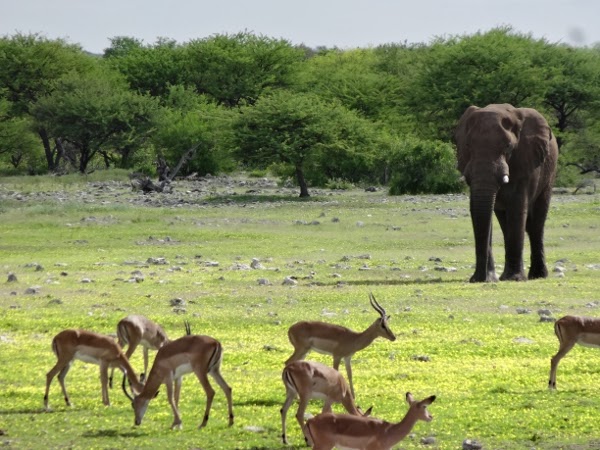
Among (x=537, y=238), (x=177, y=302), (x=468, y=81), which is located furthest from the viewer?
(x=468, y=81)

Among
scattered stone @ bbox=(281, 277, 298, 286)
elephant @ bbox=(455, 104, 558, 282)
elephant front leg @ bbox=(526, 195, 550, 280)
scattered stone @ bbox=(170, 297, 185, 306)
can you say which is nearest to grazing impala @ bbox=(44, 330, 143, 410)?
scattered stone @ bbox=(170, 297, 185, 306)

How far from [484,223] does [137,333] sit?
13035 millimetres

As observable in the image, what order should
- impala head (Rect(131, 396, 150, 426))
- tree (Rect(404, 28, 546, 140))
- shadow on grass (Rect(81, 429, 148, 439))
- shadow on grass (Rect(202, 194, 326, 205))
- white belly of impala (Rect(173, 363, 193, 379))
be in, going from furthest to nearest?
tree (Rect(404, 28, 546, 140)), shadow on grass (Rect(202, 194, 326, 205)), impala head (Rect(131, 396, 150, 426)), white belly of impala (Rect(173, 363, 193, 379)), shadow on grass (Rect(81, 429, 148, 439))

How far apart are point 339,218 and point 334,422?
109 feet

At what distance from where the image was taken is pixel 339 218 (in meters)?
42.3

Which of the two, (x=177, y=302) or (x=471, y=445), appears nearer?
(x=471, y=445)

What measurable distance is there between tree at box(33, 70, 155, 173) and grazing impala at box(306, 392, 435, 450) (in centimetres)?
6416

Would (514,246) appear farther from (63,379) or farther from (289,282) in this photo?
(63,379)

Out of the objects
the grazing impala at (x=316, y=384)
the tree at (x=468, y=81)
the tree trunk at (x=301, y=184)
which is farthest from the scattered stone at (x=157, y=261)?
the tree at (x=468, y=81)

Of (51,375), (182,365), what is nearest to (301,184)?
(51,375)

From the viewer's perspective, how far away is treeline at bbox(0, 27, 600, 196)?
2218 inches

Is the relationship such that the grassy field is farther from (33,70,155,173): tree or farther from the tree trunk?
(33,70,155,173): tree

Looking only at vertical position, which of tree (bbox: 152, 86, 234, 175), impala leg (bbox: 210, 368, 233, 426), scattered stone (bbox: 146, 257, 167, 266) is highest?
tree (bbox: 152, 86, 234, 175)

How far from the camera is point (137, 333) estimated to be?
13789 mm
